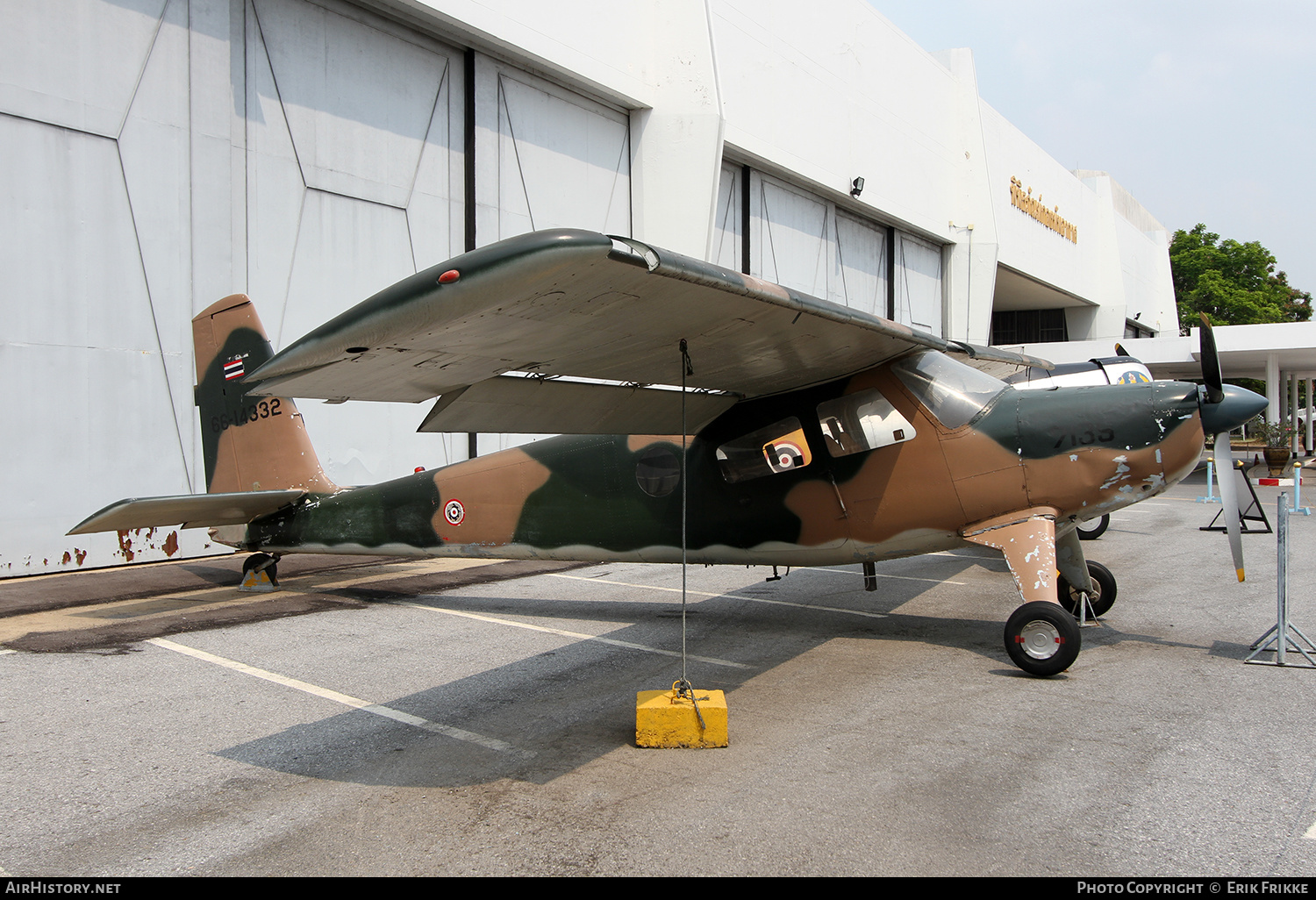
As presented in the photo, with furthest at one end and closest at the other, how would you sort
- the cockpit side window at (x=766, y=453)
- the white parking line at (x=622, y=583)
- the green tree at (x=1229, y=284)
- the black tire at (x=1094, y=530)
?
the green tree at (x=1229, y=284)
the black tire at (x=1094, y=530)
the white parking line at (x=622, y=583)
the cockpit side window at (x=766, y=453)

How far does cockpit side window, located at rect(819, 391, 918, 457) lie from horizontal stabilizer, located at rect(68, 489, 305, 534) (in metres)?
5.76

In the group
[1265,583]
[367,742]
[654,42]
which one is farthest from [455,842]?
[654,42]

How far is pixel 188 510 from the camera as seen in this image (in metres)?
7.75

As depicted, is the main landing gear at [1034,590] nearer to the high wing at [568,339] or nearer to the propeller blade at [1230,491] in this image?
the propeller blade at [1230,491]

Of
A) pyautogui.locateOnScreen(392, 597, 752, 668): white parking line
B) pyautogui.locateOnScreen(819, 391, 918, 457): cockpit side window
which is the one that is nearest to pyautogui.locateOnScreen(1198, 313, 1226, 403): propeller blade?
pyautogui.locateOnScreen(819, 391, 918, 457): cockpit side window

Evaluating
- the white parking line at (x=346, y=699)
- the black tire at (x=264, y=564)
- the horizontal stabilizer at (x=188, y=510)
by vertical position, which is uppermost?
the horizontal stabilizer at (x=188, y=510)

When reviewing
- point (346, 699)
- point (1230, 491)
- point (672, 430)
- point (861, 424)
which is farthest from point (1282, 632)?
point (346, 699)

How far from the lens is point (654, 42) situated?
1842cm

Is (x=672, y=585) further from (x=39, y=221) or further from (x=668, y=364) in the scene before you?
(x=39, y=221)

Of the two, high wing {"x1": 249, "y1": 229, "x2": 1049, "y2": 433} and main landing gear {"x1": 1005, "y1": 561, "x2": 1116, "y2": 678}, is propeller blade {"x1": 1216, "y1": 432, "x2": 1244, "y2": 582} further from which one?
high wing {"x1": 249, "y1": 229, "x2": 1049, "y2": 433}

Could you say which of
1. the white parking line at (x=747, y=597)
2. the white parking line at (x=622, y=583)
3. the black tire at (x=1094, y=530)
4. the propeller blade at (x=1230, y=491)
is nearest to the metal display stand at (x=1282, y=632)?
the propeller blade at (x=1230, y=491)

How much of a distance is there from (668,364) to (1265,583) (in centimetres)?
829

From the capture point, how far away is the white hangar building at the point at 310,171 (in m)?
10.7

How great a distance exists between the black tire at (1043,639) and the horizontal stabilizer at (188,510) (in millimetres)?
6980
